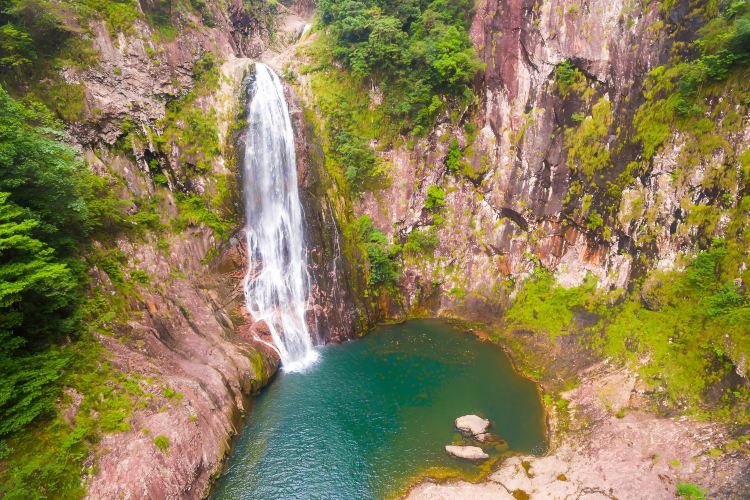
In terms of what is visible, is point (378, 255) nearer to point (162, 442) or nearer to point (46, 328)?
point (162, 442)

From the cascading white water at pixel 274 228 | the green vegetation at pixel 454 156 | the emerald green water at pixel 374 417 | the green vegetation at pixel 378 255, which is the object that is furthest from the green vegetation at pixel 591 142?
the cascading white water at pixel 274 228

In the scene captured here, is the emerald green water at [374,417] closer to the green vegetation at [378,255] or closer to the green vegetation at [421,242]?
the green vegetation at [378,255]

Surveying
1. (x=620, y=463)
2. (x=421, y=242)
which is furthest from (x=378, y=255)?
(x=620, y=463)

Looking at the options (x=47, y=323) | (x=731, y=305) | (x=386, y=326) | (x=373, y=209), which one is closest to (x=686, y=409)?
(x=731, y=305)

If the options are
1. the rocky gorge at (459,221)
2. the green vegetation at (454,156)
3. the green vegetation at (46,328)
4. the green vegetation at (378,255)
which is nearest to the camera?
the green vegetation at (46,328)

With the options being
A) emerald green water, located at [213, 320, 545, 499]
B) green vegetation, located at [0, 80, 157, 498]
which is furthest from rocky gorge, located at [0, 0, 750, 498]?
emerald green water, located at [213, 320, 545, 499]

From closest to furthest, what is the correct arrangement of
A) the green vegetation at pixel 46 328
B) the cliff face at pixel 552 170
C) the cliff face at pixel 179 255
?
1. the green vegetation at pixel 46 328
2. the cliff face at pixel 179 255
3. the cliff face at pixel 552 170

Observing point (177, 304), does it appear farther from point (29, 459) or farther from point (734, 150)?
point (734, 150)

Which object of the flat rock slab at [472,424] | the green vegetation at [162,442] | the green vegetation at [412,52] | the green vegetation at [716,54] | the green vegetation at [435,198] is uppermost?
the green vegetation at [412,52]

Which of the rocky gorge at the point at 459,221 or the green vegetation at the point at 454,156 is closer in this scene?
the rocky gorge at the point at 459,221

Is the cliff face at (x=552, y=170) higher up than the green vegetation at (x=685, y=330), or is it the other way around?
the cliff face at (x=552, y=170)
